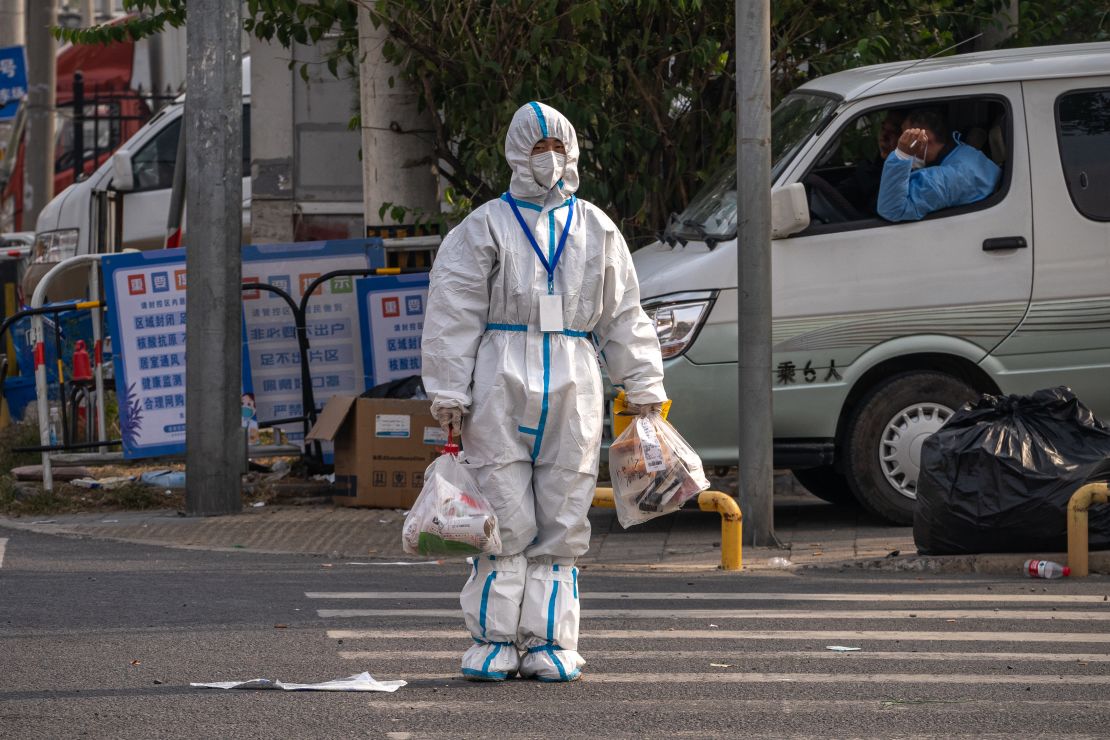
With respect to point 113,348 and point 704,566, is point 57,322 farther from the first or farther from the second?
point 704,566

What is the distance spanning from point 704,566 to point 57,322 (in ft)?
15.5

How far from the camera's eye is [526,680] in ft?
18.2

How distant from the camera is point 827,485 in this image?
9969 mm

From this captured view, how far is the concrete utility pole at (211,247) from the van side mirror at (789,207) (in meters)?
3.05

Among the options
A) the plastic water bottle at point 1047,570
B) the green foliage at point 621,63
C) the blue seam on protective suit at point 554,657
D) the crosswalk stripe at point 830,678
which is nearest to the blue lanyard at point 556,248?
the blue seam on protective suit at point 554,657

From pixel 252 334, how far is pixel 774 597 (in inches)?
180

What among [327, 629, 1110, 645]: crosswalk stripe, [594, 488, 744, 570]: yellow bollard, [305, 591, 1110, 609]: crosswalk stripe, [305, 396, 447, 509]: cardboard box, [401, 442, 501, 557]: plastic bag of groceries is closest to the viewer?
[401, 442, 501, 557]: plastic bag of groceries

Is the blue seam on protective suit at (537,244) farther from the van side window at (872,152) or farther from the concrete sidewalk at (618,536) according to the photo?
the van side window at (872,152)

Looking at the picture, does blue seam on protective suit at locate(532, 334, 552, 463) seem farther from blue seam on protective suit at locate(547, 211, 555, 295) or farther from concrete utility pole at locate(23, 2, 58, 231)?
concrete utility pole at locate(23, 2, 58, 231)

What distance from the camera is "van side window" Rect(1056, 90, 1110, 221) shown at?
8.84 m

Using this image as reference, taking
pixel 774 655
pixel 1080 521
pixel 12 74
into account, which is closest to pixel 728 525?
pixel 1080 521

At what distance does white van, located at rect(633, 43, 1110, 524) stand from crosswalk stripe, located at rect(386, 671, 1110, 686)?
10.5 feet

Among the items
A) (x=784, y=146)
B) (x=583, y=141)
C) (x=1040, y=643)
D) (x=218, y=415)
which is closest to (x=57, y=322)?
(x=218, y=415)

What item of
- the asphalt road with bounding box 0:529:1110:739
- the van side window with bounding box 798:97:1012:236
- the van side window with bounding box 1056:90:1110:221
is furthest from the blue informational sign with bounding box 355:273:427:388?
the van side window with bounding box 1056:90:1110:221
